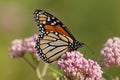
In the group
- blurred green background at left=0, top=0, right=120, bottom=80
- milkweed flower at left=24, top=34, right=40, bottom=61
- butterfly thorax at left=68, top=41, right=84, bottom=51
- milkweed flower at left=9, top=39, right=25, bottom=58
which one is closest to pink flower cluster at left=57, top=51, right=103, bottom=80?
butterfly thorax at left=68, top=41, right=84, bottom=51

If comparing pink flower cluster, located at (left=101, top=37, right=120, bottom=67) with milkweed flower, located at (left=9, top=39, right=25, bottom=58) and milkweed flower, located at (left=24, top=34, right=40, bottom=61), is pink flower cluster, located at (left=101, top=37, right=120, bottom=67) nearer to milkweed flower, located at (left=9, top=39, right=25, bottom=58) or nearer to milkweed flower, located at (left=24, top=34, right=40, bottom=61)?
milkweed flower, located at (left=24, top=34, right=40, bottom=61)

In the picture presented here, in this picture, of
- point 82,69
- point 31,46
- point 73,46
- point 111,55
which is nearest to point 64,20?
point 31,46

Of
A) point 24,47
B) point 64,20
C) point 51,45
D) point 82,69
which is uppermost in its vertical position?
point 64,20

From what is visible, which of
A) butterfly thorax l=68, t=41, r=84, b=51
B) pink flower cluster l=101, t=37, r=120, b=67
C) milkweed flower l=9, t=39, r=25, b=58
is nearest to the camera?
pink flower cluster l=101, t=37, r=120, b=67

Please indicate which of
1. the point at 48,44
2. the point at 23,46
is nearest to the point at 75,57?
the point at 48,44

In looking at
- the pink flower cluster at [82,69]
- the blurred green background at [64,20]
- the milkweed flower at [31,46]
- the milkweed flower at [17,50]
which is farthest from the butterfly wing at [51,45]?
the blurred green background at [64,20]

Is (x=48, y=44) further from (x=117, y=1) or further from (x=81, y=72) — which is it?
(x=117, y=1)

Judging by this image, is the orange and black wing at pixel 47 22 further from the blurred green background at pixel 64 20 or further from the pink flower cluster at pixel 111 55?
the blurred green background at pixel 64 20

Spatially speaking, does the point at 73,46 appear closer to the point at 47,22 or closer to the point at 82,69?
the point at 47,22
